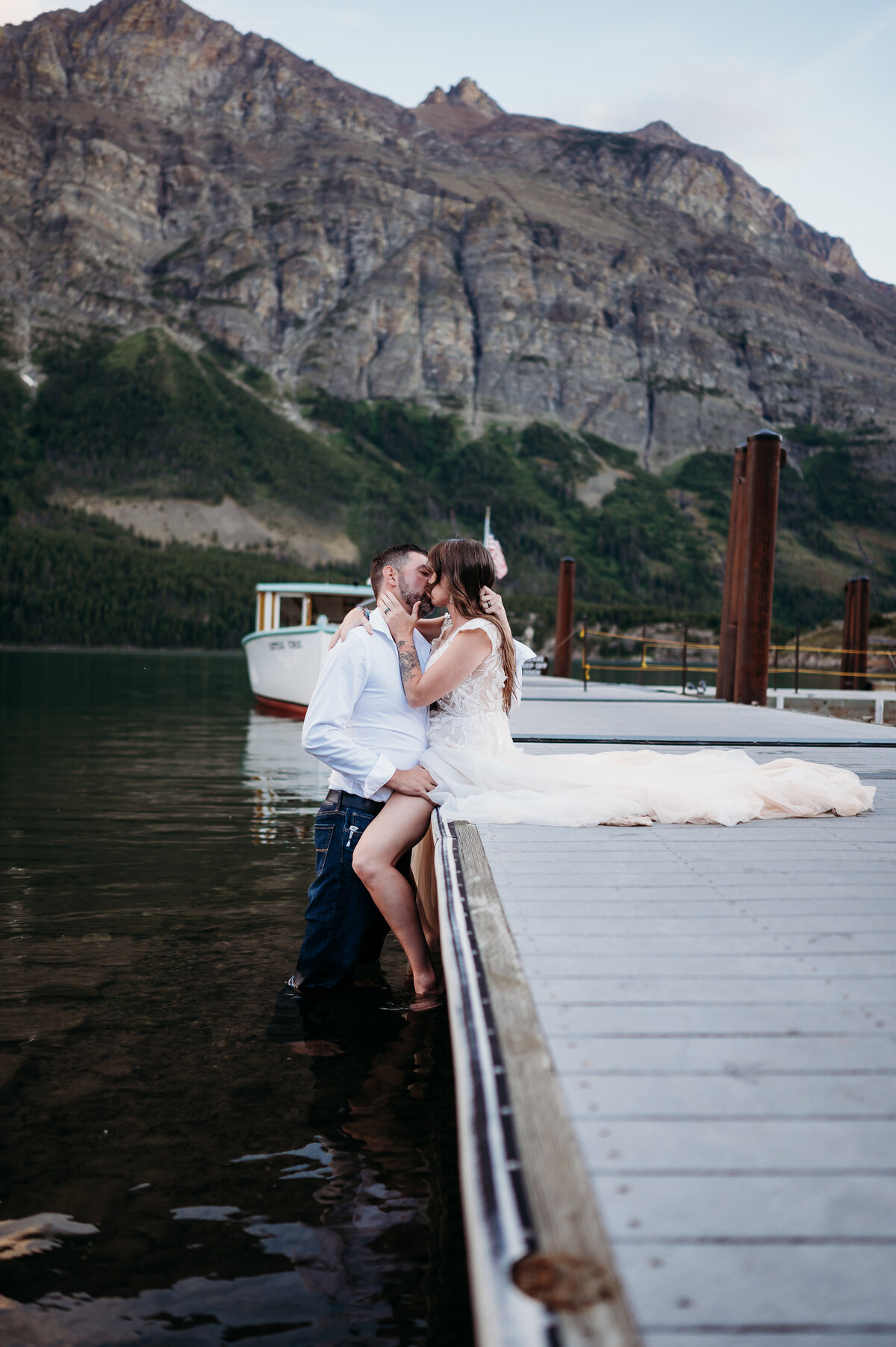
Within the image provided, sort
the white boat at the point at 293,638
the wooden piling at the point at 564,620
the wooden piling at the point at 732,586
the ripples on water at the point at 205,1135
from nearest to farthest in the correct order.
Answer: the ripples on water at the point at 205,1135 → the wooden piling at the point at 732,586 → the white boat at the point at 293,638 → the wooden piling at the point at 564,620

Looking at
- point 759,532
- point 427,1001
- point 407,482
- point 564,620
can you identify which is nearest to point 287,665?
point 564,620

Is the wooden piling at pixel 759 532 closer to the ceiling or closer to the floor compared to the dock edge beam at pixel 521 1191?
closer to the ceiling

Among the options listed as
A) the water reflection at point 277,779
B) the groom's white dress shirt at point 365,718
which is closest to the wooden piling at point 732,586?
the water reflection at point 277,779

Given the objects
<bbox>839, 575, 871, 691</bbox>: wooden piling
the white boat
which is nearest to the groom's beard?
the white boat

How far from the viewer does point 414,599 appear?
4.65m

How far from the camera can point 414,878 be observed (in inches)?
195

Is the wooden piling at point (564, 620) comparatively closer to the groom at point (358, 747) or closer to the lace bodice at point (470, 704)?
the lace bodice at point (470, 704)

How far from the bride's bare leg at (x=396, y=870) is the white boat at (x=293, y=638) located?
62.3 ft

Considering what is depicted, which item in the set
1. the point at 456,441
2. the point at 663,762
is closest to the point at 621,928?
the point at 663,762

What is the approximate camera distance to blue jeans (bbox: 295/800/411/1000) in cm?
448

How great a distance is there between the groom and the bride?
0.24ft

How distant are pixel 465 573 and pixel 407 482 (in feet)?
595

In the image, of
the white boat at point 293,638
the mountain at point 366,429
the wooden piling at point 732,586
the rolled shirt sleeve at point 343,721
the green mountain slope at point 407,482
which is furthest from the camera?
the mountain at point 366,429

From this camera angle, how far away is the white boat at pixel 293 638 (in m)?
24.3
